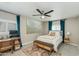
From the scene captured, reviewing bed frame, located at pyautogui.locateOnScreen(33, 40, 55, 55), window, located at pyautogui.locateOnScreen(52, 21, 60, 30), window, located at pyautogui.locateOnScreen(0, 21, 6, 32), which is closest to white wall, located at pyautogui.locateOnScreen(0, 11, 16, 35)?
window, located at pyautogui.locateOnScreen(0, 21, 6, 32)

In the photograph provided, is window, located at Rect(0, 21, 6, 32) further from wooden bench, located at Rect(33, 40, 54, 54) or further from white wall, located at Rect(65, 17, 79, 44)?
white wall, located at Rect(65, 17, 79, 44)

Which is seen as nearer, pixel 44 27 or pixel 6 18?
pixel 6 18

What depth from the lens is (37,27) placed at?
349 centimetres

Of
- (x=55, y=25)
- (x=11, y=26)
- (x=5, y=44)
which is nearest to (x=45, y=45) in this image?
(x=55, y=25)

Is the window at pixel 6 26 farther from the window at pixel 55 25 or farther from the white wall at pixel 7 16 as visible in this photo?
the window at pixel 55 25

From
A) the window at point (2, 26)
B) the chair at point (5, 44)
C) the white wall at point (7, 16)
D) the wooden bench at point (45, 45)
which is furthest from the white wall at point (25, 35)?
the chair at point (5, 44)

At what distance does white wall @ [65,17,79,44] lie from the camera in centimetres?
360

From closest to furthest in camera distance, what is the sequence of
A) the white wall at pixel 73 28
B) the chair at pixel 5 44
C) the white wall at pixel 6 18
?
1. the chair at pixel 5 44
2. the white wall at pixel 6 18
3. the white wall at pixel 73 28

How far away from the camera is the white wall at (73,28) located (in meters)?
3.60

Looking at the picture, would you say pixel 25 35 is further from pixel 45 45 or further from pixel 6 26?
pixel 45 45

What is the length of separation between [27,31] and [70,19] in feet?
8.71

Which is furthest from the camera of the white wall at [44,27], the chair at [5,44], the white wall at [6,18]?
the white wall at [44,27]

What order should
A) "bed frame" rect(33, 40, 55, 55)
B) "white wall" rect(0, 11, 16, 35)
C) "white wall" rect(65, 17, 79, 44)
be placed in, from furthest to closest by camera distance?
"white wall" rect(65, 17, 79, 44) → "white wall" rect(0, 11, 16, 35) → "bed frame" rect(33, 40, 55, 55)

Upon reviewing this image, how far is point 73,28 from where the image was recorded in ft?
12.3
